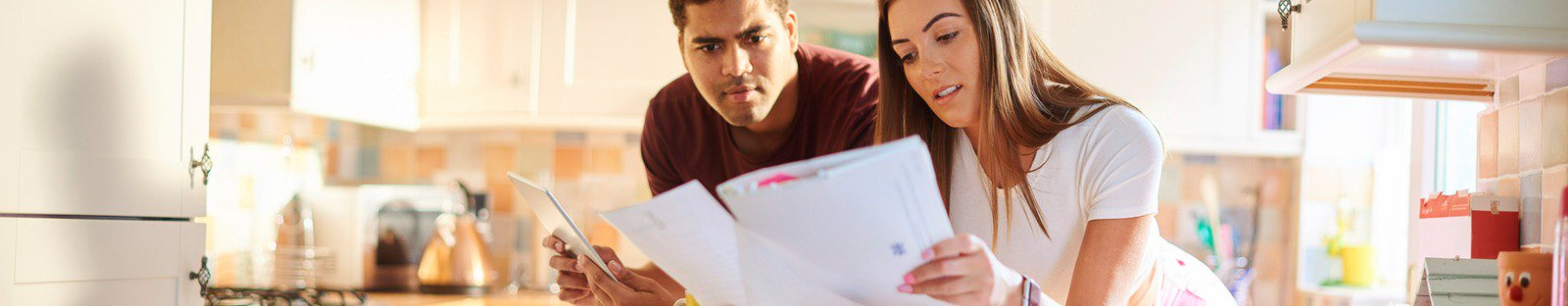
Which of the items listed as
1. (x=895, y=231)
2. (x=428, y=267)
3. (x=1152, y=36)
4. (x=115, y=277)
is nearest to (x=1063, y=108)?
(x=895, y=231)

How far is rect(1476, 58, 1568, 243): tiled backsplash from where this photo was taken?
1.16 m

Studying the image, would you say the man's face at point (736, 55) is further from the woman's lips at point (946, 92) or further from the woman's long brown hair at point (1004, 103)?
the woman's lips at point (946, 92)

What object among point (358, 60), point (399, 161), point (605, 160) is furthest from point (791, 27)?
point (399, 161)

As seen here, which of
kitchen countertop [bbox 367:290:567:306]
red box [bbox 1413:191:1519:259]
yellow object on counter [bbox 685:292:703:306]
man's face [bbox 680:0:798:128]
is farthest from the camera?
kitchen countertop [bbox 367:290:567:306]

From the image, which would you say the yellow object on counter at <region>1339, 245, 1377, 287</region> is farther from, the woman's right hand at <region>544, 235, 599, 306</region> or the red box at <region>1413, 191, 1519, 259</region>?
the woman's right hand at <region>544, 235, 599, 306</region>

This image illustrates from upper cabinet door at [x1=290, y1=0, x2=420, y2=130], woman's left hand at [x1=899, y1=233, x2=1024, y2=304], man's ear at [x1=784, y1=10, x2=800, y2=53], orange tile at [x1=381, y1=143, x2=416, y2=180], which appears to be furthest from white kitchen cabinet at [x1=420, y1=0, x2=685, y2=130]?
woman's left hand at [x1=899, y1=233, x2=1024, y2=304]

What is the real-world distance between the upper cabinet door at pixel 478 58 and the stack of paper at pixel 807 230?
185 cm

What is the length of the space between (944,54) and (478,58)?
187 cm

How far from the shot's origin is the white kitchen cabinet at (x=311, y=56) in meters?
2.38

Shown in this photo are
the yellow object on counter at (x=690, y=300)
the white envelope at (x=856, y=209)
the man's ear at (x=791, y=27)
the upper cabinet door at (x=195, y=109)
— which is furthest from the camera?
the man's ear at (x=791, y=27)

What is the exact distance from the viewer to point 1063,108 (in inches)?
49.5

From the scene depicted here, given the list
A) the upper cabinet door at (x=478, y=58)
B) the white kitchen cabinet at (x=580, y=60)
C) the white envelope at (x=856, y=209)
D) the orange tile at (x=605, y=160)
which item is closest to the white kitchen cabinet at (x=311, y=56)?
the upper cabinet door at (x=478, y=58)

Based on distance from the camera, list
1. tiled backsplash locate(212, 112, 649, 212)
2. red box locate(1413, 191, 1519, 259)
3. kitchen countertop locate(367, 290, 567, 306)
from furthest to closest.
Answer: tiled backsplash locate(212, 112, 649, 212) < kitchen countertop locate(367, 290, 567, 306) < red box locate(1413, 191, 1519, 259)

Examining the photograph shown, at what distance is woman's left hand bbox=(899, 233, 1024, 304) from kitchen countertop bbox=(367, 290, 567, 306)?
1.95 metres
